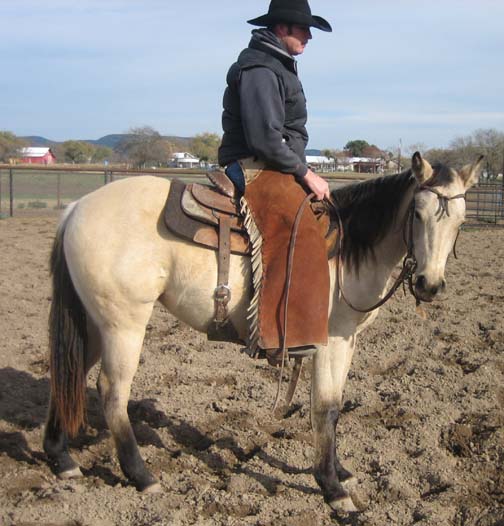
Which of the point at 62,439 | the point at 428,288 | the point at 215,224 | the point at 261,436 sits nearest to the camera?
the point at 428,288

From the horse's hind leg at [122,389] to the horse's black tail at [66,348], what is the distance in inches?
6.3

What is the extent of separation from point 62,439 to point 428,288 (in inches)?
84.8

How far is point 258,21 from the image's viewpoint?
3295 mm

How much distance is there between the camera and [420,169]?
9.95 ft

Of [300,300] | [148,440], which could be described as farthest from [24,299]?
[300,300]

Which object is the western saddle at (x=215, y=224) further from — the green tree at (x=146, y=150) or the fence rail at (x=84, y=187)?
the green tree at (x=146, y=150)

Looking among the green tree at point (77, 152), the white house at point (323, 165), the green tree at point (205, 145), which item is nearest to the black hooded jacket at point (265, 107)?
the white house at point (323, 165)

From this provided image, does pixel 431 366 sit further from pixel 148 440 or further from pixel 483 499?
pixel 148 440

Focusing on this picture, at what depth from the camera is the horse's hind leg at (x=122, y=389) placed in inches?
125

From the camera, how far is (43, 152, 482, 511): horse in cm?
305

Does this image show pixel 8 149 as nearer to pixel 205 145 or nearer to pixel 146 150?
pixel 146 150

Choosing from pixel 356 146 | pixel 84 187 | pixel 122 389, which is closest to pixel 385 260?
pixel 122 389

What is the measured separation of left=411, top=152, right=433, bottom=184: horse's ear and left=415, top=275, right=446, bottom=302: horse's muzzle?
0.48 m

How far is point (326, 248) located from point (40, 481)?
76.6 inches
